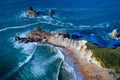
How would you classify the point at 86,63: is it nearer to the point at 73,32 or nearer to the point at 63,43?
the point at 63,43

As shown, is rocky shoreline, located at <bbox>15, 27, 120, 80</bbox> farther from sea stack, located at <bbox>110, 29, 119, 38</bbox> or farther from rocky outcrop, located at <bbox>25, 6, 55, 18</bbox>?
rocky outcrop, located at <bbox>25, 6, 55, 18</bbox>

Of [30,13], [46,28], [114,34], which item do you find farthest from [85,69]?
[30,13]

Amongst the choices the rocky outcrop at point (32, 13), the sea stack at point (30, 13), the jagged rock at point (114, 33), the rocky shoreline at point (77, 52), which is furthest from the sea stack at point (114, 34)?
the sea stack at point (30, 13)

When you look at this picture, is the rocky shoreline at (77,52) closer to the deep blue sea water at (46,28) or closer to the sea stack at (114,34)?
the deep blue sea water at (46,28)

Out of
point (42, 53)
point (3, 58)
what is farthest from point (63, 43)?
point (3, 58)

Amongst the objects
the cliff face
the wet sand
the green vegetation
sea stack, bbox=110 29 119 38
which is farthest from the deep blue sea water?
the green vegetation

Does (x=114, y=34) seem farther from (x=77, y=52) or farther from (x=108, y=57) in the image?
(x=108, y=57)

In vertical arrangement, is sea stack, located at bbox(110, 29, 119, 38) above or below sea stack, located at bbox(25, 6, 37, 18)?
below
